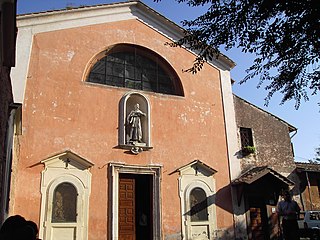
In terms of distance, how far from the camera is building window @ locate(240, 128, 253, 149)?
1313 cm

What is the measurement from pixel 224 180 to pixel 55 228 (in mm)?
6038

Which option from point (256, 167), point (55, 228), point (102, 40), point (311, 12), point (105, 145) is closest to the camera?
point (311, 12)

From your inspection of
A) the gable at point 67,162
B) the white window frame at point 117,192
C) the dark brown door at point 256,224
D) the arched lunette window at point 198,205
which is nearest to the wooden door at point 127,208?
the white window frame at point 117,192

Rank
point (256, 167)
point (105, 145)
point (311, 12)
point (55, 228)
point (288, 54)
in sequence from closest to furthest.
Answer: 1. point (311, 12)
2. point (288, 54)
3. point (55, 228)
4. point (105, 145)
5. point (256, 167)

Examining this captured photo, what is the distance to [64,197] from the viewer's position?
966 cm

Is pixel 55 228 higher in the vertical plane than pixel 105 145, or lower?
lower

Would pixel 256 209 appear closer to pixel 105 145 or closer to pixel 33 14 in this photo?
pixel 105 145

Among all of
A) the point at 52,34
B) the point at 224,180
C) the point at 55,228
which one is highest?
the point at 52,34

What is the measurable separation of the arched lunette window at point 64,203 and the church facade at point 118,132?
0.09ft

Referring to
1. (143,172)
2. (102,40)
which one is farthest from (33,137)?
(102,40)

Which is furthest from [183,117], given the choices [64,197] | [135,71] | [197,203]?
[64,197]

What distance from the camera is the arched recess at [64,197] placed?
9.23m

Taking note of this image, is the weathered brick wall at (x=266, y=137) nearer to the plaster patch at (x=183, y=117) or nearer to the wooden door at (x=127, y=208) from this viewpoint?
the plaster patch at (x=183, y=117)

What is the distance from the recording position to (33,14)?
1085 cm
